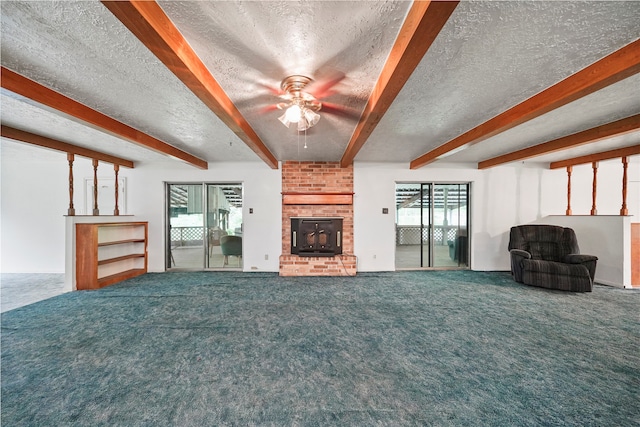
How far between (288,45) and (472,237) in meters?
5.28

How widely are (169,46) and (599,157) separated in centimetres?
641

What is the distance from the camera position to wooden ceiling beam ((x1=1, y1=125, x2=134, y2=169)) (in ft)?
10.5

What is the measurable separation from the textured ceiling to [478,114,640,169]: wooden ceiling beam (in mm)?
133

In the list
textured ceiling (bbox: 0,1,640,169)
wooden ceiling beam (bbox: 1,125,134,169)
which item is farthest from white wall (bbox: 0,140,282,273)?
textured ceiling (bbox: 0,1,640,169)

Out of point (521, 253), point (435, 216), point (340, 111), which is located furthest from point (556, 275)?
point (340, 111)

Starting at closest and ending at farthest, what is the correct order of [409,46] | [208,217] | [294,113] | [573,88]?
[409,46] → [573,88] → [294,113] → [208,217]

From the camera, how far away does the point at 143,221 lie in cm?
533

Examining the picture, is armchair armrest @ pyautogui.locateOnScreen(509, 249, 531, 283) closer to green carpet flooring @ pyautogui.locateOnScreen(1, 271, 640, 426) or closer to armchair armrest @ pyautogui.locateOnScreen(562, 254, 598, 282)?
armchair armrest @ pyautogui.locateOnScreen(562, 254, 598, 282)

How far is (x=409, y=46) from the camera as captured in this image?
4.61 ft

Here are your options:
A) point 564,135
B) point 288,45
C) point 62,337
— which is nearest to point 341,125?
point 288,45

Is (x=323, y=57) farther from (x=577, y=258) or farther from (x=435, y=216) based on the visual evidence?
(x=577, y=258)

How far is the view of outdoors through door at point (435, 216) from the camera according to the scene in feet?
18.0

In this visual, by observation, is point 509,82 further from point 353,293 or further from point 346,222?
point 346,222

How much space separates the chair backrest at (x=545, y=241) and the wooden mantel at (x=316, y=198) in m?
3.08
